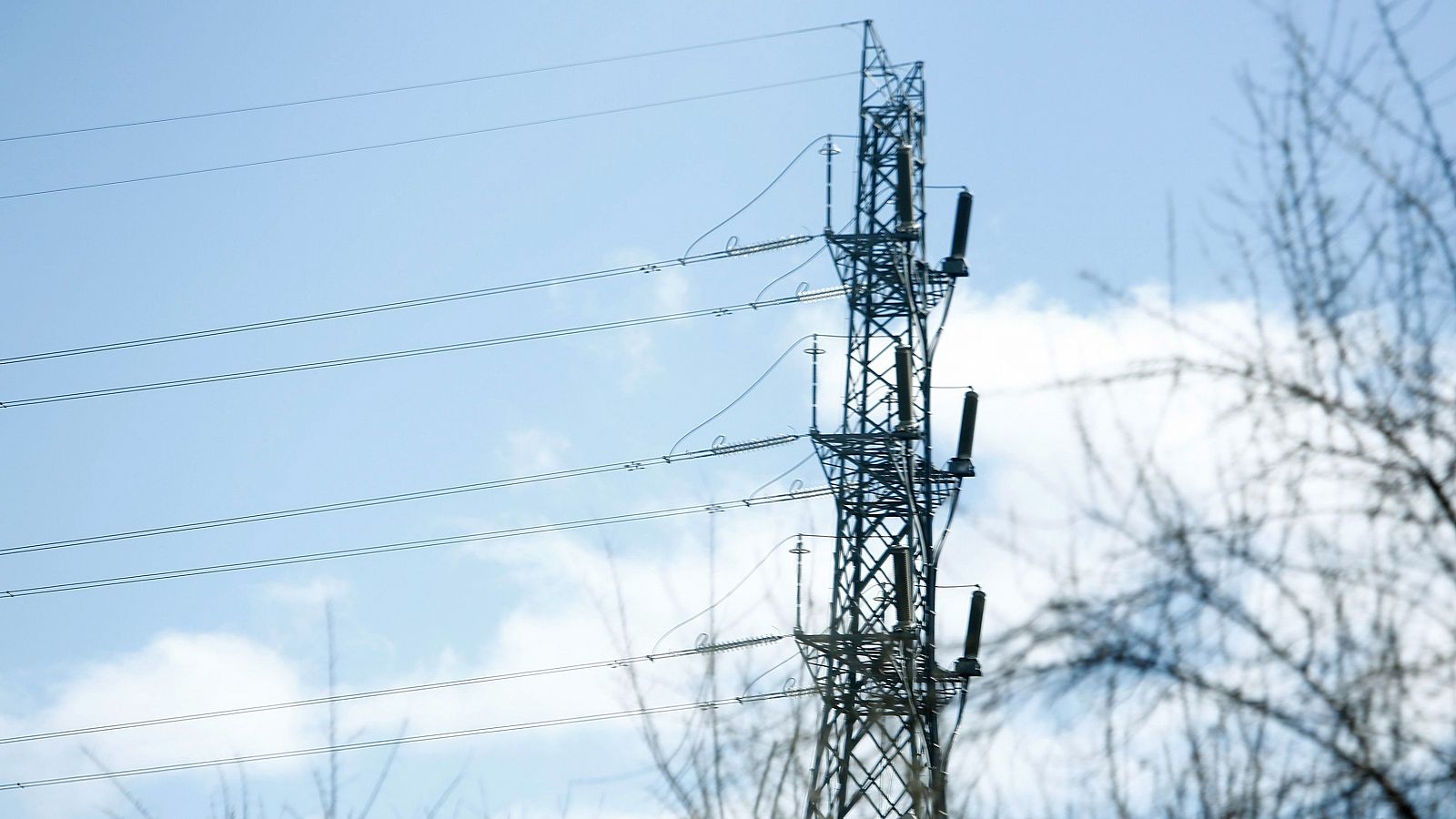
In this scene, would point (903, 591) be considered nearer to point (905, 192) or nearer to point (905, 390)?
point (905, 390)

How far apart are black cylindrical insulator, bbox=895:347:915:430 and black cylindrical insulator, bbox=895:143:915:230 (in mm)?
2058

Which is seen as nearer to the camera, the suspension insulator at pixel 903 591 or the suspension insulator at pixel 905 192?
the suspension insulator at pixel 903 591

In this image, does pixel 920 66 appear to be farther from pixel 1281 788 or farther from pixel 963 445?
pixel 1281 788

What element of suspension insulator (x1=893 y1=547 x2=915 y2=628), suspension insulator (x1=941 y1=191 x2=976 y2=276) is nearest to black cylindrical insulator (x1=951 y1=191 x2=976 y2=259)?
suspension insulator (x1=941 y1=191 x2=976 y2=276)

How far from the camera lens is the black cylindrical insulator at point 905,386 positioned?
23094mm

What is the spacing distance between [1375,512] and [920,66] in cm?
2027

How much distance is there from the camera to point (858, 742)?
20672 millimetres

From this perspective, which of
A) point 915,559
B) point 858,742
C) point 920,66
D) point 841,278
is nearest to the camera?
point 858,742

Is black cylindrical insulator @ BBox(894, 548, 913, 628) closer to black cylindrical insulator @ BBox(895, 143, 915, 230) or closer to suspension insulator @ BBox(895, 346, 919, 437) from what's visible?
suspension insulator @ BBox(895, 346, 919, 437)

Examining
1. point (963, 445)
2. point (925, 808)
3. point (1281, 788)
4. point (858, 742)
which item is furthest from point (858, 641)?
point (1281, 788)

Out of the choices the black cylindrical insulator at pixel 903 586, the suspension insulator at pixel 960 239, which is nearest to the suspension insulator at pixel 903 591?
the black cylindrical insulator at pixel 903 586

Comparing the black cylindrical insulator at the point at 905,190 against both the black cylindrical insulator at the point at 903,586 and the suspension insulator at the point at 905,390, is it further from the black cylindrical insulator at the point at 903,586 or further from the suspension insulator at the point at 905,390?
the black cylindrical insulator at the point at 903,586

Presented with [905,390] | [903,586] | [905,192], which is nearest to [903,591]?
[903,586]

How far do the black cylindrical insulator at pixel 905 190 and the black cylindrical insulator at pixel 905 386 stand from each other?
6.75ft
